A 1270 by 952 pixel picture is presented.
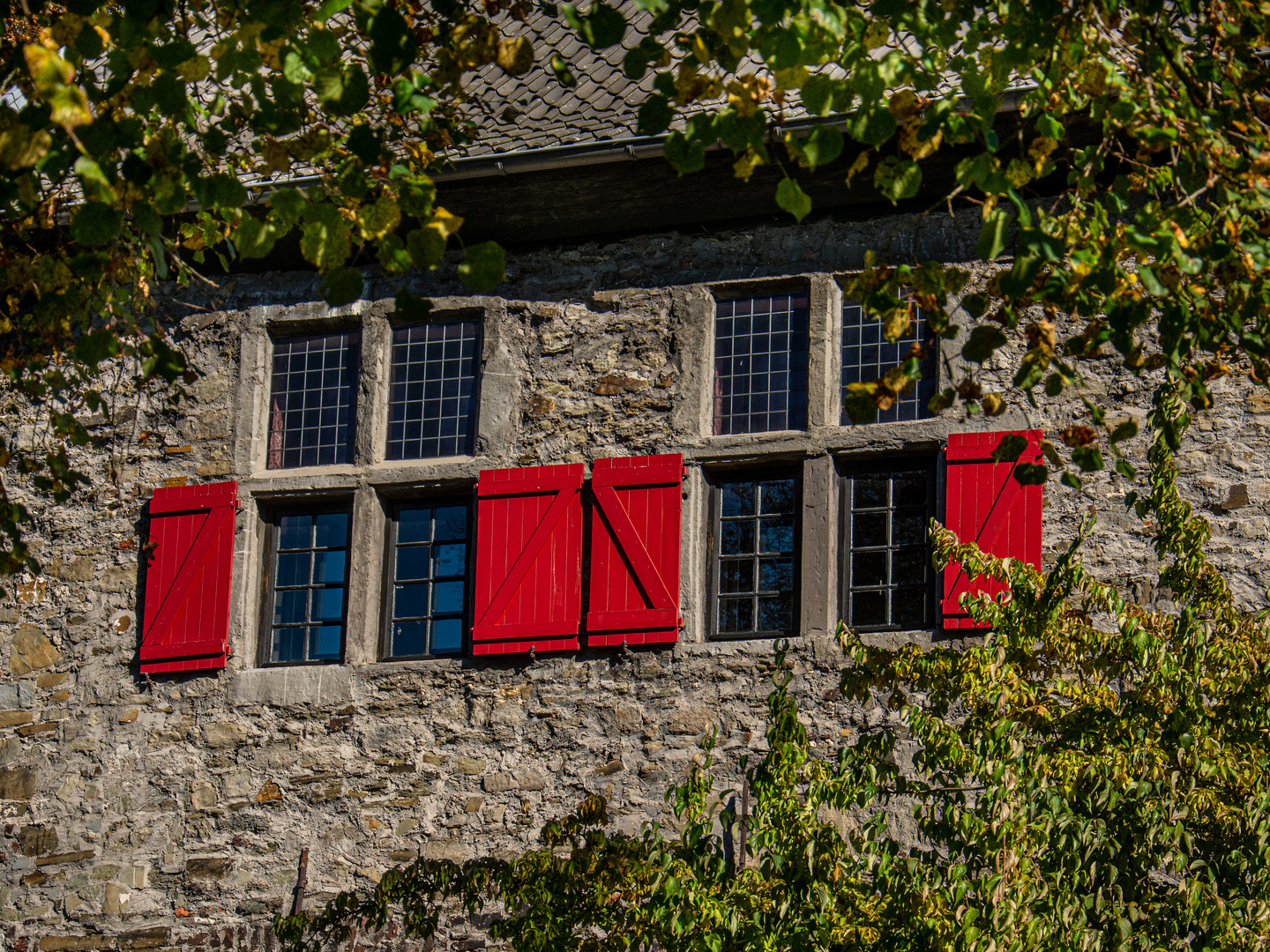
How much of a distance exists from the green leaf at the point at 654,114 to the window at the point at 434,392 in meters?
4.43

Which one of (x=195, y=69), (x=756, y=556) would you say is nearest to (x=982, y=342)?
(x=195, y=69)

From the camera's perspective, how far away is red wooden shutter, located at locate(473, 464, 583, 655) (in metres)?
7.84

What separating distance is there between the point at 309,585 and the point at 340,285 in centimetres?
499

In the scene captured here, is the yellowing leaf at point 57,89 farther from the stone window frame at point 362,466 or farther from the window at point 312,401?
the window at point 312,401

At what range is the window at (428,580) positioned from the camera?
8.20 metres

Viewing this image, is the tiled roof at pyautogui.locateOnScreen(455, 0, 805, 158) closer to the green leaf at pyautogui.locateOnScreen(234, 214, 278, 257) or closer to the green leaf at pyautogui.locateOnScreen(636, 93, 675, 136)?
the green leaf at pyautogui.locateOnScreen(636, 93, 675, 136)

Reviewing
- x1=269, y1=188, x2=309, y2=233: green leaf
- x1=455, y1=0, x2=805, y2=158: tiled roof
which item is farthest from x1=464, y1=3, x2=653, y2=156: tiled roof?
x1=269, y1=188, x2=309, y2=233: green leaf

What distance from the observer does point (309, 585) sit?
8.42 metres

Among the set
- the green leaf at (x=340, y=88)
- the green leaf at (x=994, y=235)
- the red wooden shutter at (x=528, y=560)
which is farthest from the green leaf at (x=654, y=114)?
the red wooden shutter at (x=528, y=560)

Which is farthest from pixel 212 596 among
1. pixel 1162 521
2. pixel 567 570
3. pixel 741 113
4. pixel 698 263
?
pixel 741 113

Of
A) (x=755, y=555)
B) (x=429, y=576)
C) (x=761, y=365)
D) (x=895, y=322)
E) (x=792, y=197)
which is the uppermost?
(x=761, y=365)

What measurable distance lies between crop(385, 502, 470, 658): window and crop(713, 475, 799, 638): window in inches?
50.8

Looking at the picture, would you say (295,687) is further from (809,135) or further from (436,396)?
(809,135)

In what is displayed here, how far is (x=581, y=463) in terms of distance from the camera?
8016 millimetres
